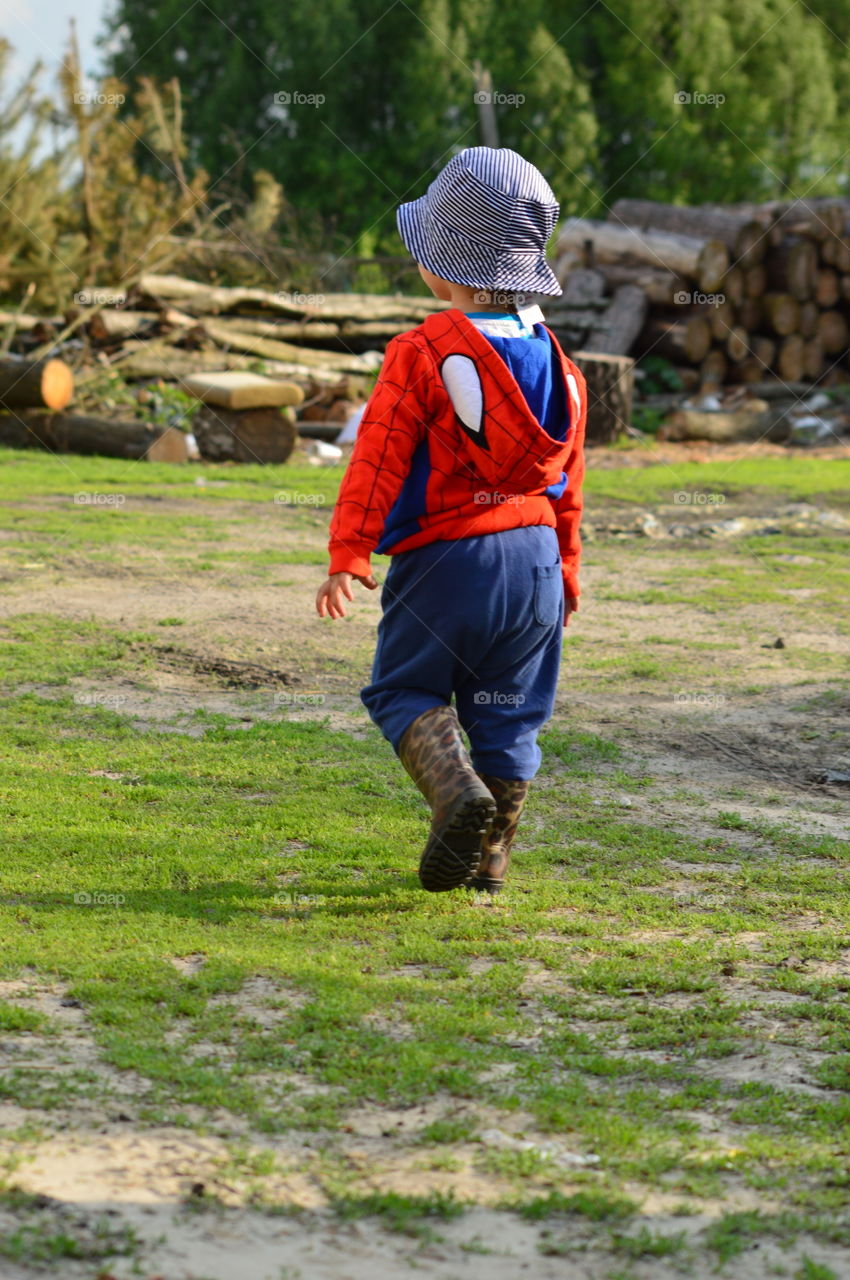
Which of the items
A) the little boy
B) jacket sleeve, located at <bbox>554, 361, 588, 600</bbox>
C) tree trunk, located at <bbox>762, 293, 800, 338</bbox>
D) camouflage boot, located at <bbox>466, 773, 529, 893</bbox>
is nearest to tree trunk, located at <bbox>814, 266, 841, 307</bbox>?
tree trunk, located at <bbox>762, 293, 800, 338</bbox>

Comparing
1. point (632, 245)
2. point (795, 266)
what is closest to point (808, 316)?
point (795, 266)

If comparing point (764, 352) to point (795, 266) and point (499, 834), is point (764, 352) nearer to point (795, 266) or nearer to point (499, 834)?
point (795, 266)

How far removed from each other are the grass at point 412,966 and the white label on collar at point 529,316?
157cm

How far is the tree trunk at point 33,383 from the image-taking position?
14.2m

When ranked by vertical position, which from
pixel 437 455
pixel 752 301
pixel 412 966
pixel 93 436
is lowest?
pixel 412 966

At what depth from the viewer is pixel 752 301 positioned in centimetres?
1909

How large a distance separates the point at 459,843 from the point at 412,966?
0.32m

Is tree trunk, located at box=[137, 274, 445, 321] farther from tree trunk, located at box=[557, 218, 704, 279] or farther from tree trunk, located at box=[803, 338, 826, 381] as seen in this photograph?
tree trunk, located at box=[803, 338, 826, 381]

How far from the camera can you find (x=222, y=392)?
13805mm

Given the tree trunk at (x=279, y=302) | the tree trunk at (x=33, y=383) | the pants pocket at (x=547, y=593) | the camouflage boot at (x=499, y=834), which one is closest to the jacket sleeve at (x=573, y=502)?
the pants pocket at (x=547, y=593)

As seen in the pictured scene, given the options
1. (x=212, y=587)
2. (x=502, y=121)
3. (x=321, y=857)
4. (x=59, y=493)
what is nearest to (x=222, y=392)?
(x=59, y=493)

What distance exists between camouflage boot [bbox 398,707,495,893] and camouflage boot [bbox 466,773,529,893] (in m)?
0.25

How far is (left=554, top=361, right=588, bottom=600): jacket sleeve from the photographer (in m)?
3.92

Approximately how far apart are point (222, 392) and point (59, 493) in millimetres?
2681
